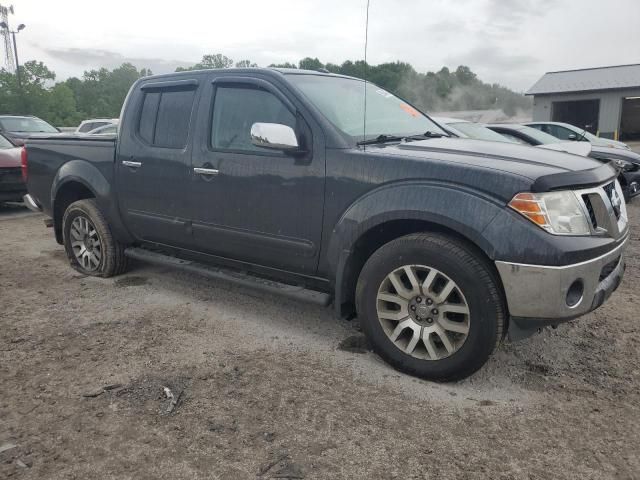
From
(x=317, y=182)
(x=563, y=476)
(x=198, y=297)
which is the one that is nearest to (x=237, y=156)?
(x=317, y=182)

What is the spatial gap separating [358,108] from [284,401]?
2130mm

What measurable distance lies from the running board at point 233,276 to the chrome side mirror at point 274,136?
965 mm

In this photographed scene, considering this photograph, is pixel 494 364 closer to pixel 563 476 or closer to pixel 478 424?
pixel 478 424

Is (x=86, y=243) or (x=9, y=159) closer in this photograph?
(x=86, y=243)

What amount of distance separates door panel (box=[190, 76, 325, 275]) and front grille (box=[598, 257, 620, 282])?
5.40ft

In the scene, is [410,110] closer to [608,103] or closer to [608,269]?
[608,269]

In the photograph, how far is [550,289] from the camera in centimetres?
262

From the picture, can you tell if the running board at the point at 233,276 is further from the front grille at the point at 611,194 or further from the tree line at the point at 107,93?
the tree line at the point at 107,93

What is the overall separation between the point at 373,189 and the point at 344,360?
1.11 meters

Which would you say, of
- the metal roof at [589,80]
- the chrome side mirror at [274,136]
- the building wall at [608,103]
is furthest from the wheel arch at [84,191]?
the metal roof at [589,80]

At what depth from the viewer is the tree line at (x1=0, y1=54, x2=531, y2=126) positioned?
144 ft

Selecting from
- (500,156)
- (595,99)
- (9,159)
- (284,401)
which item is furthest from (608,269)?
(595,99)

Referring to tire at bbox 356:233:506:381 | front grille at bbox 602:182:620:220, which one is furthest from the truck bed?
front grille at bbox 602:182:620:220

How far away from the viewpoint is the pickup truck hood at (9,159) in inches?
341
